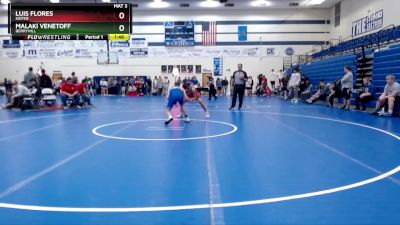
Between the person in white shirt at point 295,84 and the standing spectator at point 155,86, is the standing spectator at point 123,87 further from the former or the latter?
the person in white shirt at point 295,84

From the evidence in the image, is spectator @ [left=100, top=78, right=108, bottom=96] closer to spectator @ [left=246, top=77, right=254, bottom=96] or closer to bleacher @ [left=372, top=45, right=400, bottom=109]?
spectator @ [left=246, top=77, right=254, bottom=96]

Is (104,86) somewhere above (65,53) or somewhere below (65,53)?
below

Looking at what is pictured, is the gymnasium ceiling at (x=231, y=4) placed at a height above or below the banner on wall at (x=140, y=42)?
above

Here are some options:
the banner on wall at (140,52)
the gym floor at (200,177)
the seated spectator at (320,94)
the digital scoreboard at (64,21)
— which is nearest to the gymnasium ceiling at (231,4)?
the banner on wall at (140,52)

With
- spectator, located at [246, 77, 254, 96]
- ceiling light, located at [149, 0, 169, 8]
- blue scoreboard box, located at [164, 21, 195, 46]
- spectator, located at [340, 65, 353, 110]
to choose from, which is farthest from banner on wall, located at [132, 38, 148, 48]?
spectator, located at [340, 65, 353, 110]

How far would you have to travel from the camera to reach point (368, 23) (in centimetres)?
2436

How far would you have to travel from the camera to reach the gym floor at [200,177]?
3293 millimetres

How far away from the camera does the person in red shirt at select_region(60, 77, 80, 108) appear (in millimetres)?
15656

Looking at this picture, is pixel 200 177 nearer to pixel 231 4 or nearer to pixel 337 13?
pixel 231 4

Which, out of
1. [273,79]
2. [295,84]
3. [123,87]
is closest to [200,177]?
[295,84]

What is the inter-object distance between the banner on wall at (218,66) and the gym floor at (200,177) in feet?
81.3

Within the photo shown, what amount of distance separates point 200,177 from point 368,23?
23.6 meters

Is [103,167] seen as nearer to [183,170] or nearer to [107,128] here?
[183,170]

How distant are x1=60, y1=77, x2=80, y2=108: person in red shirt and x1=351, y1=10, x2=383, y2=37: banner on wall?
717 inches
